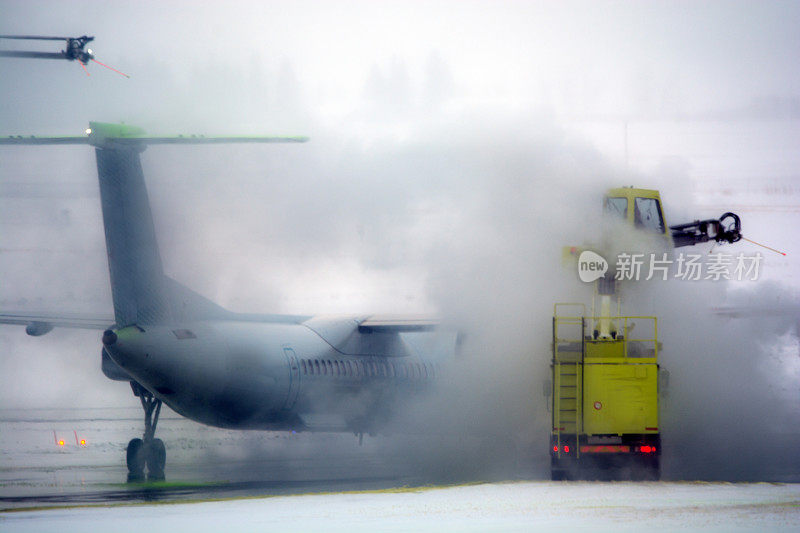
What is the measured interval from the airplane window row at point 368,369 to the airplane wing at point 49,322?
19.8ft

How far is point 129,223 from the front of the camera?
23359mm

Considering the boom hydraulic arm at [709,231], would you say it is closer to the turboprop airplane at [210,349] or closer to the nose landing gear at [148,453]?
the turboprop airplane at [210,349]

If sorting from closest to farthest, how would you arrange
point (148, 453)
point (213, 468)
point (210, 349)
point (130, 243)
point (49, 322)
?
1. point (130, 243)
2. point (210, 349)
3. point (148, 453)
4. point (213, 468)
5. point (49, 322)

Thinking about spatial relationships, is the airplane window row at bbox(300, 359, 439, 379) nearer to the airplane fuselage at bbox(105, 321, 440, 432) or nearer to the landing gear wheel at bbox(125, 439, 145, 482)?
the airplane fuselage at bbox(105, 321, 440, 432)

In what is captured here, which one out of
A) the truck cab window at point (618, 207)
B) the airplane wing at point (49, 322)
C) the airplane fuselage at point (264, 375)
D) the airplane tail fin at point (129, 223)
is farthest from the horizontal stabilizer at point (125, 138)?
the truck cab window at point (618, 207)

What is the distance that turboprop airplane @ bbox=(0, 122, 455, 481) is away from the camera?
75.6 feet

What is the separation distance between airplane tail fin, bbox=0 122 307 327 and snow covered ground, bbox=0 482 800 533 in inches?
267

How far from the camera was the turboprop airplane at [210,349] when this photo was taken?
907 inches

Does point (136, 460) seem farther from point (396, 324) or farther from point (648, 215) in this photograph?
point (648, 215)

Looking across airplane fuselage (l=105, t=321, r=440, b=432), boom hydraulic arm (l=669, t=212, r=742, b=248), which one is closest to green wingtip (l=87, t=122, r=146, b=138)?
Result: airplane fuselage (l=105, t=321, r=440, b=432)

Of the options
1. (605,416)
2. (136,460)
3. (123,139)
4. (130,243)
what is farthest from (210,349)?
(605,416)

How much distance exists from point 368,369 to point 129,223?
378 inches

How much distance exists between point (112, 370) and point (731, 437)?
19.5 m

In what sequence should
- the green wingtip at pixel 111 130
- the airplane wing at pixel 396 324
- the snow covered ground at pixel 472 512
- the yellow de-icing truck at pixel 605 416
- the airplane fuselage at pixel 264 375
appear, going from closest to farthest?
the snow covered ground at pixel 472 512 < the yellow de-icing truck at pixel 605 416 < the airplane fuselage at pixel 264 375 < the green wingtip at pixel 111 130 < the airplane wing at pixel 396 324
